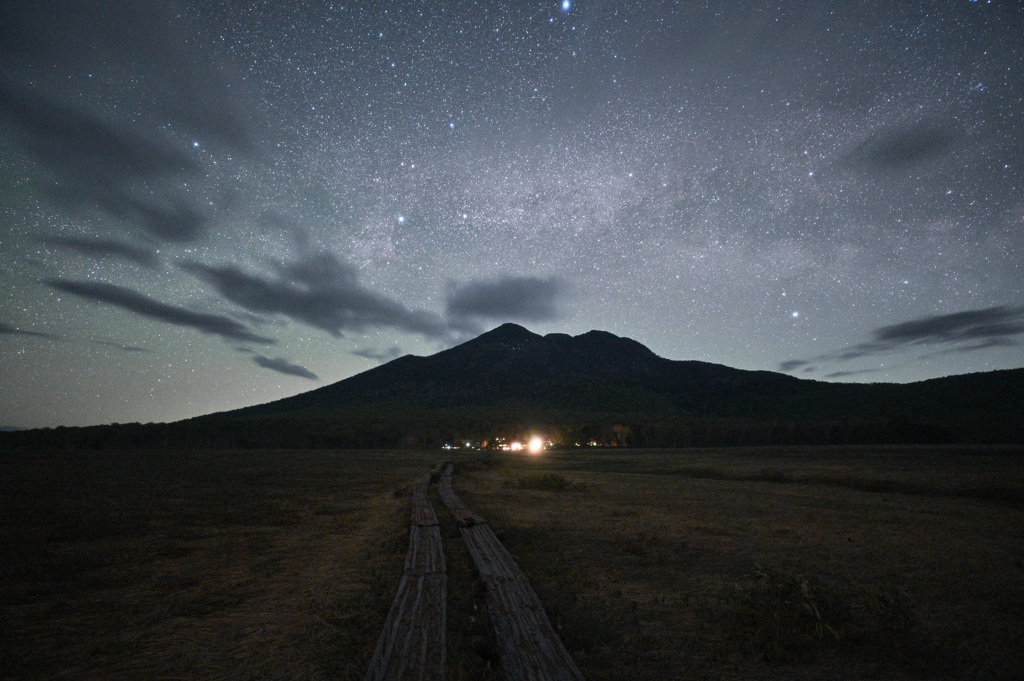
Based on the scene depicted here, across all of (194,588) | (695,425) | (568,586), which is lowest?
(568,586)

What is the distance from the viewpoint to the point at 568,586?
736 centimetres

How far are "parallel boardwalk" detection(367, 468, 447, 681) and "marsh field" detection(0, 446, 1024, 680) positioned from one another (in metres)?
0.31

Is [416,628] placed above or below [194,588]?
above

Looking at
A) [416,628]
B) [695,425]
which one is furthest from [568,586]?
[695,425]

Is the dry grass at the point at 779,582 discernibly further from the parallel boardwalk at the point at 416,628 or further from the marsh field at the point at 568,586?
the parallel boardwalk at the point at 416,628

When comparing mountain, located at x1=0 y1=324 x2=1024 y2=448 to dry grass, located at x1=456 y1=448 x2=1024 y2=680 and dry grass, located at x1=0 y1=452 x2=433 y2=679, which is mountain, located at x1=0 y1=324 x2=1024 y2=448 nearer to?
dry grass, located at x1=456 y1=448 x2=1024 y2=680

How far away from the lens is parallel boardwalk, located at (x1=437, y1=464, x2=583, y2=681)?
3.99 metres

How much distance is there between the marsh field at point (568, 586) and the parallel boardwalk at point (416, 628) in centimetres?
31

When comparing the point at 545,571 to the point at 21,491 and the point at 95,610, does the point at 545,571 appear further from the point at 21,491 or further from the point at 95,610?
the point at 21,491

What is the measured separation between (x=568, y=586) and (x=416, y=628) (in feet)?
10.9

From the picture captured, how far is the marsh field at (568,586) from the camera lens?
4859mm

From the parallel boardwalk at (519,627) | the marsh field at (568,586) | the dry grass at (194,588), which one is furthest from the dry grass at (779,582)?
the dry grass at (194,588)

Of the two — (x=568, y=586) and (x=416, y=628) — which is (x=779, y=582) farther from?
(x=416, y=628)

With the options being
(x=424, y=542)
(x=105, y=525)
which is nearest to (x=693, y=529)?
(x=424, y=542)
